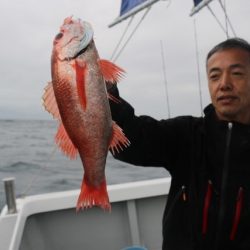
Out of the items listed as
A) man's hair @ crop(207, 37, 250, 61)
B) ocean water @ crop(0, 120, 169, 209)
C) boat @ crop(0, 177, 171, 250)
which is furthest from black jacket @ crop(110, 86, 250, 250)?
ocean water @ crop(0, 120, 169, 209)

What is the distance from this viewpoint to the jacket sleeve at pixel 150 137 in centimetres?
208

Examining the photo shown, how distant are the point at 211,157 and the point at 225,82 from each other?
0.45 meters

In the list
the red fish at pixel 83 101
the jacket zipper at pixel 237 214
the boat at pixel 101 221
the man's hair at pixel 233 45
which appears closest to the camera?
the red fish at pixel 83 101

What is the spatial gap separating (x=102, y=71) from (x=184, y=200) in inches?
47.5

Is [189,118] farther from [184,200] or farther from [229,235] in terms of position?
[229,235]

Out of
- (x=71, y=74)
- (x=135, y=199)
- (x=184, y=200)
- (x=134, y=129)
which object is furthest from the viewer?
(x=135, y=199)

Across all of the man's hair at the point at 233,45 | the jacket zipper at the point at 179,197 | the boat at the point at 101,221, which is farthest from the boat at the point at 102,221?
the man's hair at the point at 233,45

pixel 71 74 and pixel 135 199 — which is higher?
pixel 71 74

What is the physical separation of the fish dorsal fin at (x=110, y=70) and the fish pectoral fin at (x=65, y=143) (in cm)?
25

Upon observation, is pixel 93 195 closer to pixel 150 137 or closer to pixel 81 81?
pixel 81 81

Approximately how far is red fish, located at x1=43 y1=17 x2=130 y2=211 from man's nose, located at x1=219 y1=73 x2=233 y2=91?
941 millimetres

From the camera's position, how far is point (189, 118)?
2.52m

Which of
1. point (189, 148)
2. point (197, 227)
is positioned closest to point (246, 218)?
point (197, 227)

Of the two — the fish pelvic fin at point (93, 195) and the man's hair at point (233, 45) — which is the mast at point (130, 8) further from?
the fish pelvic fin at point (93, 195)
